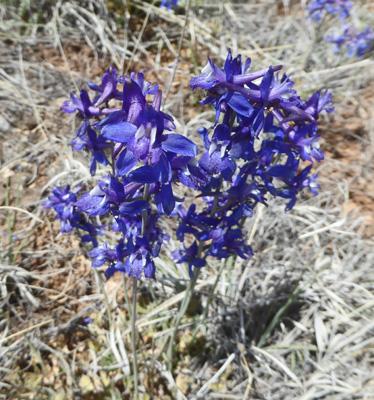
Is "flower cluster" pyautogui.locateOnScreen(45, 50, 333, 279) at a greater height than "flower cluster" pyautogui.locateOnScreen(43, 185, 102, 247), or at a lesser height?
greater

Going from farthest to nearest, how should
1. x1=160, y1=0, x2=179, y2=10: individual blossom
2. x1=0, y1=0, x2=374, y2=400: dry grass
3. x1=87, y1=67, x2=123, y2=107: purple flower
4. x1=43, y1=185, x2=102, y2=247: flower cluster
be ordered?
1. x1=160, y1=0, x2=179, y2=10: individual blossom
2. x1=0, y1=0, x2=374, y2=400: dry grass
3. x1=43, y1=185, x2=102, y2=247: flower cluster
4. x1=87, y1=67, x2=123, y2=107: purple flower

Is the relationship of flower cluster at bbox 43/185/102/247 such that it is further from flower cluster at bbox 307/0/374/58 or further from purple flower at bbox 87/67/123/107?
flower cluster at bbox 307/0/374/58

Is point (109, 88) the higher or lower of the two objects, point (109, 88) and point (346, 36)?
the lower

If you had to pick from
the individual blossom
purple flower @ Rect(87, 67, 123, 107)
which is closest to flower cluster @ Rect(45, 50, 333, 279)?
purple flower @ Rect(87, 67, 123, 107)

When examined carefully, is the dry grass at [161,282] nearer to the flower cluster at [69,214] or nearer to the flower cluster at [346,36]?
the flower cluster at [69,214]

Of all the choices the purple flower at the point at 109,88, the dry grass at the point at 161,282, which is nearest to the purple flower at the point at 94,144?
the purple flower at the point at 109,88

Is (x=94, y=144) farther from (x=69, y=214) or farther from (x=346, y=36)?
(x=346, y=36)

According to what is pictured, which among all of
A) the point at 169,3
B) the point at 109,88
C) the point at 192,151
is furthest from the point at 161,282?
the point at 169,3
